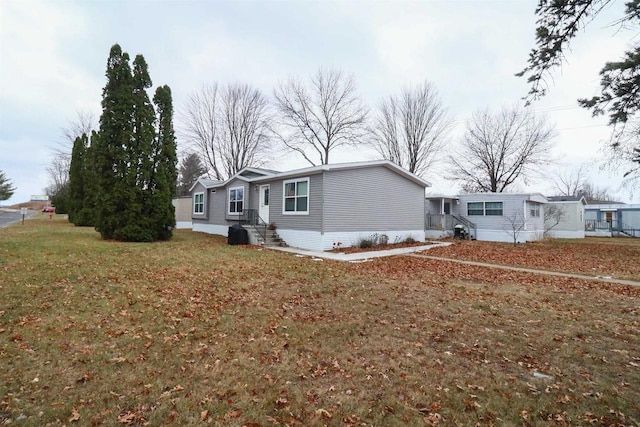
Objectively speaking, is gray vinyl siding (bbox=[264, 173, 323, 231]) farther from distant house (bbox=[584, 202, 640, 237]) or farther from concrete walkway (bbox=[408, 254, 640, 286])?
distant house (bbox=[584, 202, 640, 237])

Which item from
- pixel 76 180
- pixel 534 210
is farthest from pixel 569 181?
pixel 76 180

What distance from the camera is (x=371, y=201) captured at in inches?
603

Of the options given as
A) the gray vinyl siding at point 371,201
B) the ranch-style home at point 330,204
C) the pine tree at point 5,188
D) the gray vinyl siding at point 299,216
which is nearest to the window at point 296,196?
the ranch-style home at point 330,204

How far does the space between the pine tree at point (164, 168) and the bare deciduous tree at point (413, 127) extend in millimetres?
18690

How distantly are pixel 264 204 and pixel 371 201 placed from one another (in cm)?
572

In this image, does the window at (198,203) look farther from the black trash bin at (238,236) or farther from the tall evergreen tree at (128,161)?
the black trash bin at (238,236)

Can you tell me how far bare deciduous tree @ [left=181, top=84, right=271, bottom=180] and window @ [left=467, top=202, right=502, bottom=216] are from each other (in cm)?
1972

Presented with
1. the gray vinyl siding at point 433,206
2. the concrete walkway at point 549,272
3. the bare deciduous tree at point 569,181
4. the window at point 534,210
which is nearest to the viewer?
the concrete walkway at point 549,272

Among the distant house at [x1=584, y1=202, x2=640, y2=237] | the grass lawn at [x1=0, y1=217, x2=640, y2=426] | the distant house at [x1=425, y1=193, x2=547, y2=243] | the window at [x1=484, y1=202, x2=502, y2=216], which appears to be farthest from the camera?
the distant house at [x1=584, y1=202, x2=640, y2=237]

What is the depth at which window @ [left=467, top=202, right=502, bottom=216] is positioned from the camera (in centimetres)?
2109

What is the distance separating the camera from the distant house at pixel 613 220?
28.7 metres

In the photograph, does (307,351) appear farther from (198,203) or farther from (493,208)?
(198,203)

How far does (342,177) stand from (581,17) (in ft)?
34.0

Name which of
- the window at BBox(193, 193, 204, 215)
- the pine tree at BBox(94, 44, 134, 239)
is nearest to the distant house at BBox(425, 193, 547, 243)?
the window at BBox(193, 193, 204, 215)
